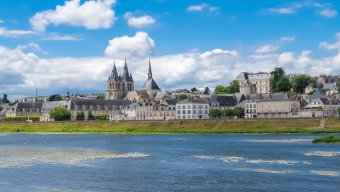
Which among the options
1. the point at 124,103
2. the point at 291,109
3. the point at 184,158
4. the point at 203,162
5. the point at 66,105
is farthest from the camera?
the point at 124,103

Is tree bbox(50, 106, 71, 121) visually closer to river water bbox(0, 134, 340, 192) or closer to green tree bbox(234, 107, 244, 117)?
green tree bbox(234, 107, 244, 117)

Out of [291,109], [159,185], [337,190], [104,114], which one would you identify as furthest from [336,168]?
[104,114]

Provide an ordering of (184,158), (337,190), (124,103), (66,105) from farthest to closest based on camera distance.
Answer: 1. (124,103)
2. (66,105)
3. (184,158)
4. (337,190)

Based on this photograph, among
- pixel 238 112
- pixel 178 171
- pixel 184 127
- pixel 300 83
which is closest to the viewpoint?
pixel 178 171

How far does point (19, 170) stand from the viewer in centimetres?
4491

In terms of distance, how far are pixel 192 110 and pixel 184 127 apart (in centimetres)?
2976

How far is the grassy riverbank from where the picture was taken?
344 ft

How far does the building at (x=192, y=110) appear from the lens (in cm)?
14975

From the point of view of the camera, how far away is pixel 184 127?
120125 mm

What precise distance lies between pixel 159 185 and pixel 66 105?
150 metres

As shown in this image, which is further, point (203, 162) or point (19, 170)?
point (203, 162)

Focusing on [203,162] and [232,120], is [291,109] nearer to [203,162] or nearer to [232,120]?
[232,120]

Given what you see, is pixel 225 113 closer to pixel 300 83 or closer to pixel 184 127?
pixel 184 127

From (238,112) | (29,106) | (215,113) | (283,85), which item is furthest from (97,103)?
(283,85)
